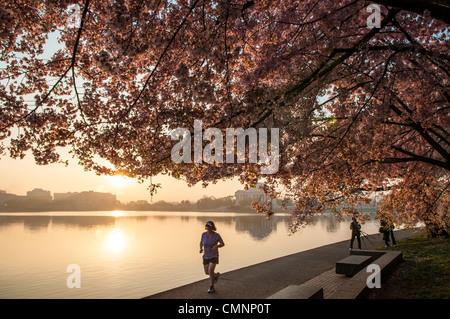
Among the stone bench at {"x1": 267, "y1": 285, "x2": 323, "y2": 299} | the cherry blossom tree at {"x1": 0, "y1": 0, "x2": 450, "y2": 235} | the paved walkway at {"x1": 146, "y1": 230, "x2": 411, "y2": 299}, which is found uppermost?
the cherry blossom tree at {"x1": 0, "y1": 0, "x2": 450, "y2": 235}

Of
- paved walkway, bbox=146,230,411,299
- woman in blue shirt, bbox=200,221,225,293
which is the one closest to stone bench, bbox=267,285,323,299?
paved walkway, bbox=146,230,411,299

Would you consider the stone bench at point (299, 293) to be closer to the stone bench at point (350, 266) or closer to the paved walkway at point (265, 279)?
the paved walkway at point (265, 279)

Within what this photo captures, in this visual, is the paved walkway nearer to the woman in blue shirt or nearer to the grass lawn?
the woman in blue shirt

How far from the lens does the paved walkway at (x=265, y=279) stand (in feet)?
30.3

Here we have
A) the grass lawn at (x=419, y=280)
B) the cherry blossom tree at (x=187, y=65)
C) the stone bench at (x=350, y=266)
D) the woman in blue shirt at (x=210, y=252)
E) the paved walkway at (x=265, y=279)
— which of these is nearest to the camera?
the cherry blossom tree at (x=187, y=65)

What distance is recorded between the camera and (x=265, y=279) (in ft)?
Answer: 36.7

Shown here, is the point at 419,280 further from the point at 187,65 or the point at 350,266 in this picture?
the point at 187,65

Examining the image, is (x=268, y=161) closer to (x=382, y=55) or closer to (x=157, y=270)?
(x=382, y=55)

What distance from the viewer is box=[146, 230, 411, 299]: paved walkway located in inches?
364

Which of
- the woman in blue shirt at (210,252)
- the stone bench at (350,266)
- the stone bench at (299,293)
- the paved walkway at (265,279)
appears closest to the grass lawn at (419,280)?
the stone bench at (350,266)

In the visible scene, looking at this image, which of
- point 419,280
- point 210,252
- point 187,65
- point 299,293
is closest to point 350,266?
point 419,280

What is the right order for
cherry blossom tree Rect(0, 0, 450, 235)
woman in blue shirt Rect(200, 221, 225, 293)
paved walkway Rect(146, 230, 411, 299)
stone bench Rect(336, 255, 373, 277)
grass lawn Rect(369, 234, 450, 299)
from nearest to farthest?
1. cherry blossom tree Rect(0, 0, 450, 235)
2. grass lawn Rect(369, 234, 450, 299)
3. paved walkway Rect(146, 230, 411, 299)
4. woman in blue shirt Rect(200, 221, 225, 293)
5. stone bench Rect(336, 255, 373, 277)
